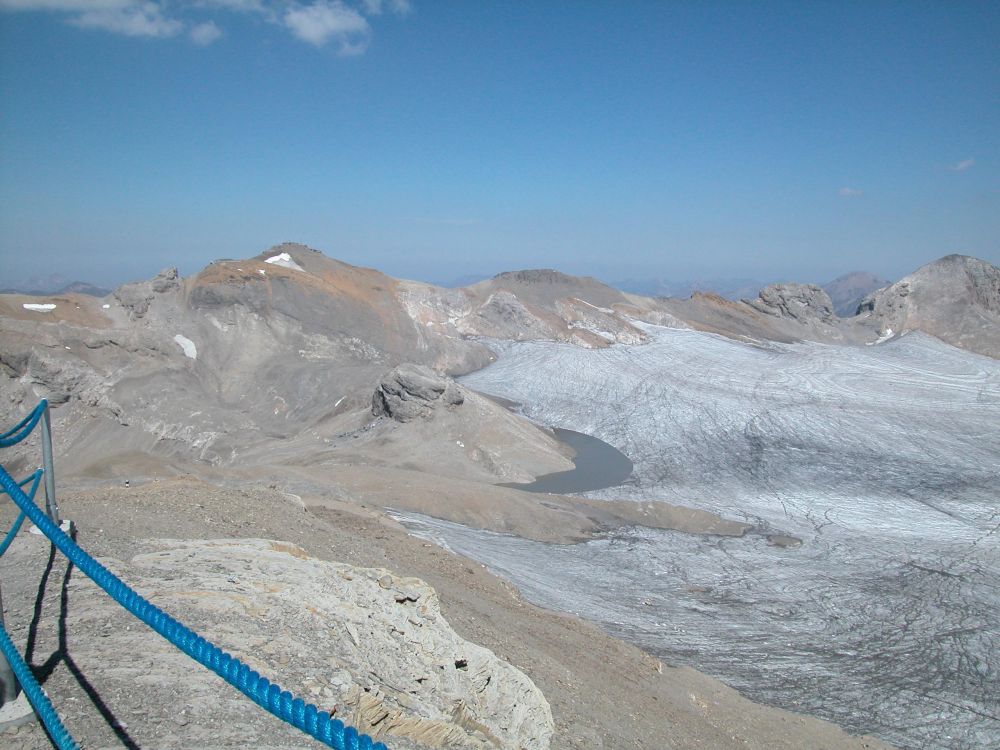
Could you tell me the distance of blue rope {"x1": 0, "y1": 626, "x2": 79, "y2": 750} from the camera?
2477 mm

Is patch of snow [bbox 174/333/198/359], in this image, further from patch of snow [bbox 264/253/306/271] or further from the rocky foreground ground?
the rocky foreground ground

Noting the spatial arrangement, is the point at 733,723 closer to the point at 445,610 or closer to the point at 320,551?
the point at 445,610

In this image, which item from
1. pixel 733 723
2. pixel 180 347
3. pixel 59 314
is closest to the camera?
pixel 733 723

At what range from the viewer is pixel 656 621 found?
15.1 meters

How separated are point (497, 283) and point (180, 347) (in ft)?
102

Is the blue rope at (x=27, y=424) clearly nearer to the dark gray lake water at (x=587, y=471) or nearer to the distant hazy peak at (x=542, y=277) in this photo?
the dark gray lake water at (x=587, y=471)

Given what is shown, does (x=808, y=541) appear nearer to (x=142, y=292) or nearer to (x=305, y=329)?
(x=305, y=329)

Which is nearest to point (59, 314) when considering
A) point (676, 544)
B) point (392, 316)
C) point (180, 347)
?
point (180, 347)

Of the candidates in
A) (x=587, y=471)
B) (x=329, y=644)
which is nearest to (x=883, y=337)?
(x=587, y=471)

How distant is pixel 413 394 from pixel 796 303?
144 feet

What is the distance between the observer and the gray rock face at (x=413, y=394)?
2995 centimetres

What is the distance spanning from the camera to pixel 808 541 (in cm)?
2156

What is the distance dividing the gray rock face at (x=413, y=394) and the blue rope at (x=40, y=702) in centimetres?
2675

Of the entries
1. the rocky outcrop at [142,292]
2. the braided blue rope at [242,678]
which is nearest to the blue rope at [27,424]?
the braided blue rope at [242,678]
